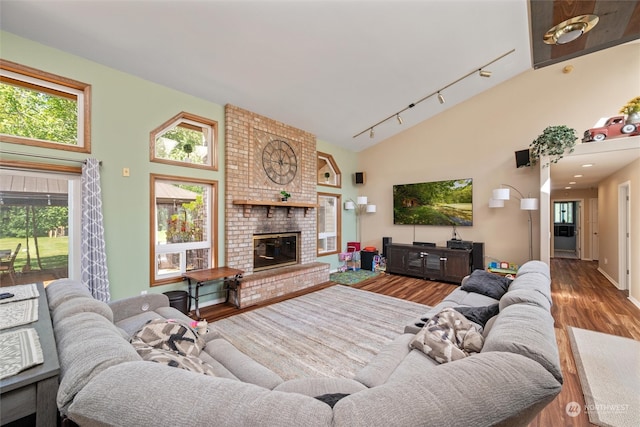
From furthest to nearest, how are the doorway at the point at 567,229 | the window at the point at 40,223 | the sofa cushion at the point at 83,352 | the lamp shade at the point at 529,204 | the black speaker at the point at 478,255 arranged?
1. the doorway at the point at 567,229
2. the black speaker at the point at 478,255
3. the lamp shade at the point at 529,204
4. the window at the point at 40,223
5. the sofa cushion at the point at 83,352

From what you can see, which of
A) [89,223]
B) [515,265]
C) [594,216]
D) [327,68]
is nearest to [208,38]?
[327,68]

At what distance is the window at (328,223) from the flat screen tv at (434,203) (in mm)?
1478

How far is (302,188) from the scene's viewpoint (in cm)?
546

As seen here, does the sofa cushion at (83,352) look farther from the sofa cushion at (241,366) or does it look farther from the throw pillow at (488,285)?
the throw pillow at (488,285)

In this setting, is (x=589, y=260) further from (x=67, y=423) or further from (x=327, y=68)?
(x=67, y=423)

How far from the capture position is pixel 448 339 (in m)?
1.62

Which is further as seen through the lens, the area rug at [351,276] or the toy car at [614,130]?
the area rug at [351,276]

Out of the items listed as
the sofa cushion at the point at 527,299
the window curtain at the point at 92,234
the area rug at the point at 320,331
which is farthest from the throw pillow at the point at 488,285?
the window curtain at the point at 92,234

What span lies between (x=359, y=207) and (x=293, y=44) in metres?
4.66

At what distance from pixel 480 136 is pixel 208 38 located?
17.4ft

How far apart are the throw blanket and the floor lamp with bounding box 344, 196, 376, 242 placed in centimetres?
490

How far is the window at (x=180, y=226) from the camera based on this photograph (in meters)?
3.60

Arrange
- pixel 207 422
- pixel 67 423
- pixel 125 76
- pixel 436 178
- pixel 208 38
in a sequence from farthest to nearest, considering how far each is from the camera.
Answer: pixel 436 178, pixel 125 76, pixel 208 38, pixel 67 423, pixel 207 422

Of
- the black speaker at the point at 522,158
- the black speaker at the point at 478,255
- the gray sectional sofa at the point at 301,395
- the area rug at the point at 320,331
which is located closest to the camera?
the gray sectional sofa at the point at 301,395
